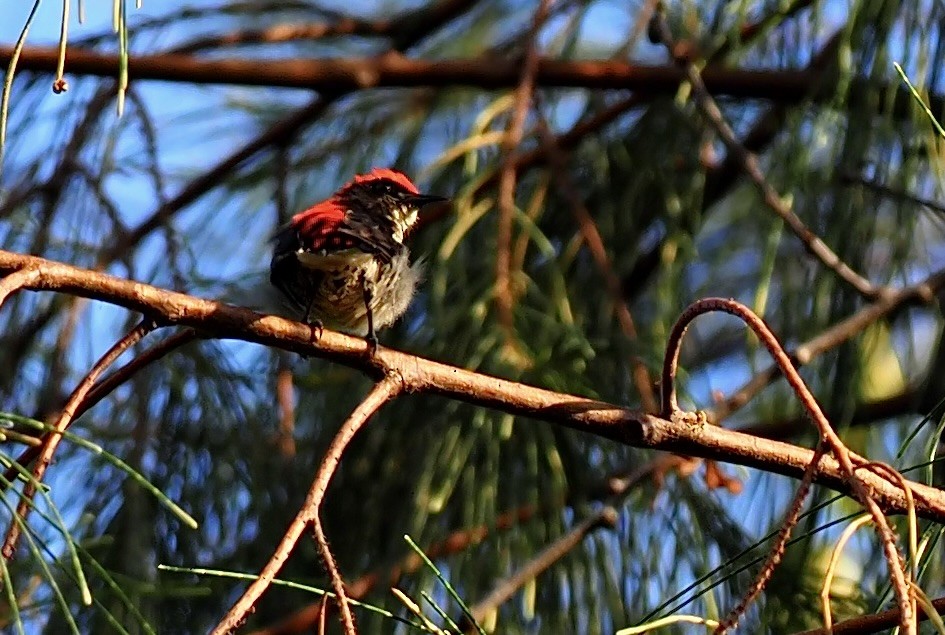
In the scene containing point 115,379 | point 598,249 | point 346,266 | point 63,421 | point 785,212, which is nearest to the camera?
point 63,421

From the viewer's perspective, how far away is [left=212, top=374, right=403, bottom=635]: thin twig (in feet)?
3.29

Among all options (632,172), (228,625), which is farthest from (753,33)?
(228,625)

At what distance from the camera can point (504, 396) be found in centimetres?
133

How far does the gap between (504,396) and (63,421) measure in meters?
0.41

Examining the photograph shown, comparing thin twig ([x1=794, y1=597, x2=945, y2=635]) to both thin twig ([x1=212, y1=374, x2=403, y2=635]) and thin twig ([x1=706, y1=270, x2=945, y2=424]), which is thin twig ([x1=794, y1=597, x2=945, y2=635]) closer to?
thin twig ([x1=212, y1=374, x2=403, y2=635])

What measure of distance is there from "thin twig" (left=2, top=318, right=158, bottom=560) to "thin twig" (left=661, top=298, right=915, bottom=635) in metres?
0.47

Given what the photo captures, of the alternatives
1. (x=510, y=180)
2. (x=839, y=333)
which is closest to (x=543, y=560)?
(x=839, y=333)

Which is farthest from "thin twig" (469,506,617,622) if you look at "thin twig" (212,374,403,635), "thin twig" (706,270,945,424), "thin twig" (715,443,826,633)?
"thin twig" (715,443,826,633)

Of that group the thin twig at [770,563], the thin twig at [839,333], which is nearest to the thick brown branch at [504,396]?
the thin twig at [770,563]

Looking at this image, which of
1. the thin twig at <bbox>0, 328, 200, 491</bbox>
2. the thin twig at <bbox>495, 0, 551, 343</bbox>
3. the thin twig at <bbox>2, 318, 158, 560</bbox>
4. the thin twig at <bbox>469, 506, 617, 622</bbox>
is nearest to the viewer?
the thin twig at <bbox>2, 318, 158, 560</bbox>

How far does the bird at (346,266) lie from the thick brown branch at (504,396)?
0.40 m

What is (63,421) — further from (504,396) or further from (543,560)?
(543,560)

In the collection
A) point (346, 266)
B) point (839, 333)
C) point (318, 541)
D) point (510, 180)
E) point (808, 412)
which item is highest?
point (510, 180)

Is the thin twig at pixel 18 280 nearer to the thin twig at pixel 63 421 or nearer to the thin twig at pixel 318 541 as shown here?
the thin twig at pixel 63 421
